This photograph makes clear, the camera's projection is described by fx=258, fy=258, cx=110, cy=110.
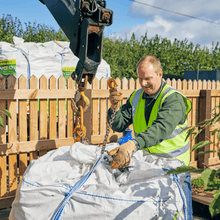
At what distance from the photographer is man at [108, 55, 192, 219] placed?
211 centimetres

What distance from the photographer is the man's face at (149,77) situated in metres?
2.48

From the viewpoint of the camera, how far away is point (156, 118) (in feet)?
7.76

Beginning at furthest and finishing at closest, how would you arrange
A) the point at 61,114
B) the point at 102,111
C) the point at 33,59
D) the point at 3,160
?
1. the point at 33,59
2. the point at 102,111
3. the point at 61,114
4. the point at 3,160

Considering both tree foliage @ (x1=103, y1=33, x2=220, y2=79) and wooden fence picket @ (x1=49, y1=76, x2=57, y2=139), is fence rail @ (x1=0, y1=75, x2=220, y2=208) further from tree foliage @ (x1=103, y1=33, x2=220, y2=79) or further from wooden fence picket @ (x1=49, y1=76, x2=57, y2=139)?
tree foliage @ (x1=103, y1=33, x2=220, y2=79)

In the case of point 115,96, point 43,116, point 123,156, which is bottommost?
point 123,156

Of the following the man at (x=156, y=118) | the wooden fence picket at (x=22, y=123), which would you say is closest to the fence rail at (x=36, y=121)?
the wooden fence picket at (x=22, y=123)

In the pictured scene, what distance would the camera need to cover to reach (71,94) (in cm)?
412

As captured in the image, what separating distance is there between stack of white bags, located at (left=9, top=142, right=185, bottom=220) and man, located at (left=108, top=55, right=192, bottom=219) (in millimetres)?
191

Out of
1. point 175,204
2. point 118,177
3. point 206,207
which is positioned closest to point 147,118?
point 118,177

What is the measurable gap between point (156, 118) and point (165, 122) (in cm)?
15

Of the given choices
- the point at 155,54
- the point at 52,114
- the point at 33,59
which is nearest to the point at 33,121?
the point at 52,114

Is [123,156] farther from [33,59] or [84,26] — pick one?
[33,59]

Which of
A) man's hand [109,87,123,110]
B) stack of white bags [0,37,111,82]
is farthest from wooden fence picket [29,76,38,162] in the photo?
stack of white bags [0,37,111,82]

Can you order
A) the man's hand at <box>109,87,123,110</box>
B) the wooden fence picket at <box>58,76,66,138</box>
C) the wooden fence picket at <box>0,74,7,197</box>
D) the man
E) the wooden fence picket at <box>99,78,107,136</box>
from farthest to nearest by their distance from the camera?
the wooden fence picket at <box>99,78,107,136</box> < the wooden fence picket at <box>58,76,66,138</box> < the wooden fence picket at <box>0,74,7,197</box> < the man's hand at <box>109,87,123,110</box> < the man
